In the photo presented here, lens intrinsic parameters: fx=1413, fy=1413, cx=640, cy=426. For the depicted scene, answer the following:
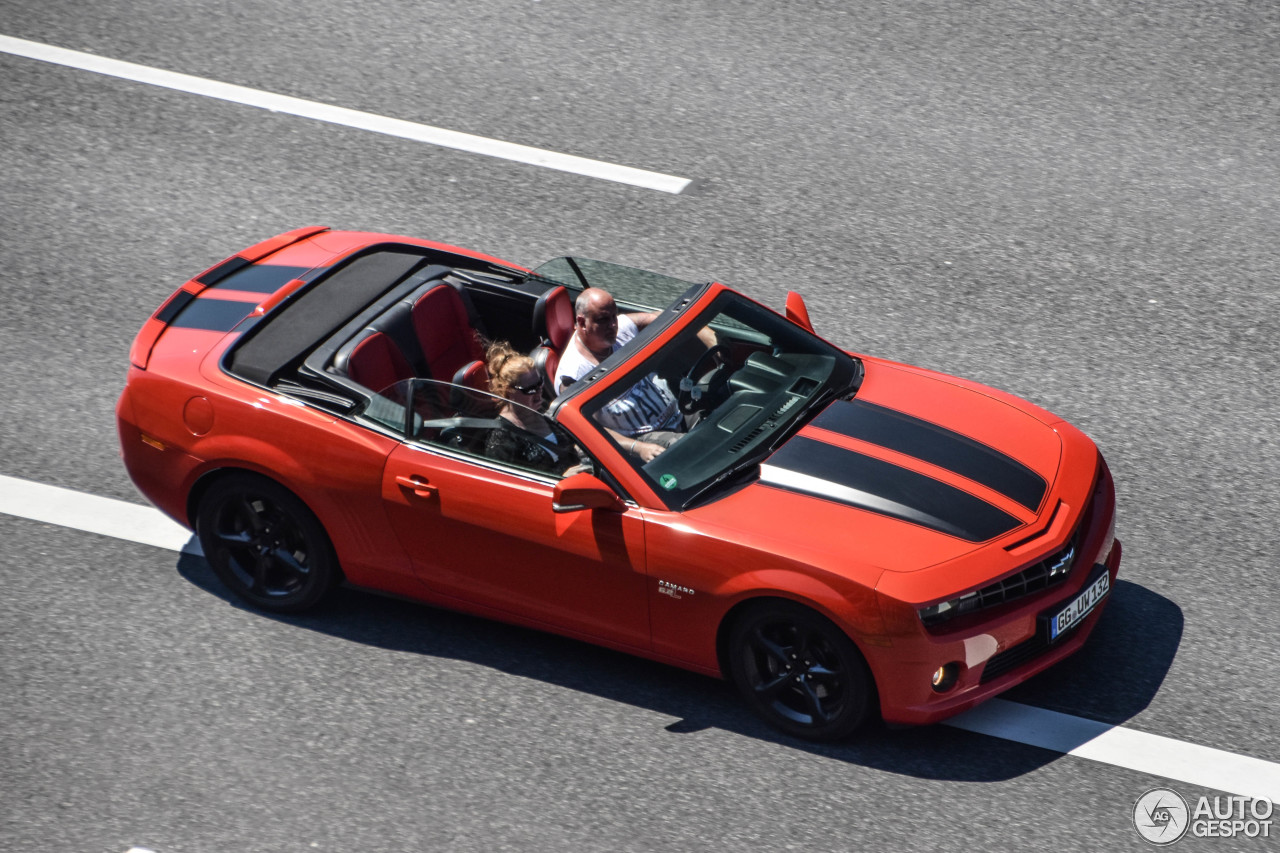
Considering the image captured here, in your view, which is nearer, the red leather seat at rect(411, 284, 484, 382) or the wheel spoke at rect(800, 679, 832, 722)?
the wheel spoke at rect(800, 679, 832, 722)

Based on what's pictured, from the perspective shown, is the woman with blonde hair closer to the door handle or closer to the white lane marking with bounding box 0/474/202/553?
the door handle

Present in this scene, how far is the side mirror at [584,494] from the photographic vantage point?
→ 5.59 metres

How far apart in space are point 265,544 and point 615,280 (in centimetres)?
212

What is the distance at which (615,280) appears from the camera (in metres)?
7.06

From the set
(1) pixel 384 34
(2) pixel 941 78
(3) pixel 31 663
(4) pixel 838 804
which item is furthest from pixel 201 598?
(2) pixel 941 78

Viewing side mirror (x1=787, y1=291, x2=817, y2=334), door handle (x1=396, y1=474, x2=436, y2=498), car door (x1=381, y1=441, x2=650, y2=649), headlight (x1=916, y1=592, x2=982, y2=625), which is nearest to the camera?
headlight (x1=916, y1=592, x2=982, y2=625)

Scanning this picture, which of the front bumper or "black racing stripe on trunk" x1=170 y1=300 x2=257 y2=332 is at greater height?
"black racing stripe on trunk" x1=170 y1=300 x2=257 y2=332

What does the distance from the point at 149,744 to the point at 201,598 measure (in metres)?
1.00

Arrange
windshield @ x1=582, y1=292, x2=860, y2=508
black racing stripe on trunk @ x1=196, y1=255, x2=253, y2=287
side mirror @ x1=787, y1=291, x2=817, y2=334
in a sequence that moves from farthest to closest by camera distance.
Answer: black racing stripe on trunk @ x1=196, y1=255, x2=253, y2=287 < side mirror @ x1=787, y1=291, x2=817, y2=334 < windshield @ x1=582, y1=292, x2=860, y2=508

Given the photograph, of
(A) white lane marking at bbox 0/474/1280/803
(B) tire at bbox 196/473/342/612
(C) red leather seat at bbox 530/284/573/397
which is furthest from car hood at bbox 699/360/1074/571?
(B) tire at bbox 196/473/342/612

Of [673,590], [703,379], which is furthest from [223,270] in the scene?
[673,590]

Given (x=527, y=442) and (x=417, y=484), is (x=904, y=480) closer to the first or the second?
(x=527, y=442)

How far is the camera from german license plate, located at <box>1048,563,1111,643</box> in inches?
220

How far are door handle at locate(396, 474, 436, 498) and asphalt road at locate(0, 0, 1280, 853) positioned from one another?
2.59 ft
